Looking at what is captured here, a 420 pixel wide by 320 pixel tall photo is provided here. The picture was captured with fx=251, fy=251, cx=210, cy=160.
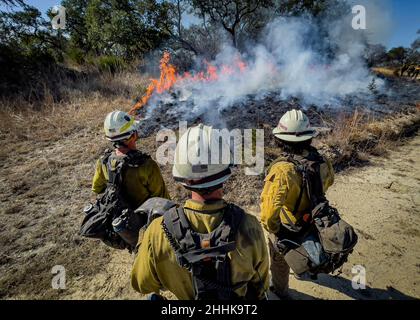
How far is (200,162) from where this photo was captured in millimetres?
1493

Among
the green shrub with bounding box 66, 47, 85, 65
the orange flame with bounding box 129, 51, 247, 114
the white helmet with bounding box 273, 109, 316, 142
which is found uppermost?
the green shrub with bounding box 66, 47, 85, 65

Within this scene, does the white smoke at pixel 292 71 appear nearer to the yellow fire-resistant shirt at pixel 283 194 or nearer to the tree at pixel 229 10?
the tree at pixel 229 10

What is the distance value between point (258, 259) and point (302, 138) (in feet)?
4.08

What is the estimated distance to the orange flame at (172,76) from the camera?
31.6 feet

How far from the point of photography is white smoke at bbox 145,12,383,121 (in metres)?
9.45

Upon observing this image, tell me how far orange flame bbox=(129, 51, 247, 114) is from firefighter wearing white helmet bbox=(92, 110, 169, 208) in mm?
5959

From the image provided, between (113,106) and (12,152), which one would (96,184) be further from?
(113,106)

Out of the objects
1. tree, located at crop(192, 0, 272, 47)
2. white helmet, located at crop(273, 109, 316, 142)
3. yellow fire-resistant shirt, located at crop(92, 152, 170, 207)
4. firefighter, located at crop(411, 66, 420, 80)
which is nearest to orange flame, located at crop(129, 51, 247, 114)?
tree, located at crop(192, 0, 272, 47)

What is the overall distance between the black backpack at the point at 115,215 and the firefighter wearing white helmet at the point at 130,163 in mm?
13

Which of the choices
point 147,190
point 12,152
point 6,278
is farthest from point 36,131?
point 147,190

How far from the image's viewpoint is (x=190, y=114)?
26.4ft

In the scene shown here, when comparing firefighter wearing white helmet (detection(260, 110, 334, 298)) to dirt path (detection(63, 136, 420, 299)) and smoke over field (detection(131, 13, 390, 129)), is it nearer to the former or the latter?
dirt path (detection(63, 136, 420, 299))

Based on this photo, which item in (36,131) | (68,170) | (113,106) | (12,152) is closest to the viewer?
(68,170)

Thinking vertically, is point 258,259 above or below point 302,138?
below
